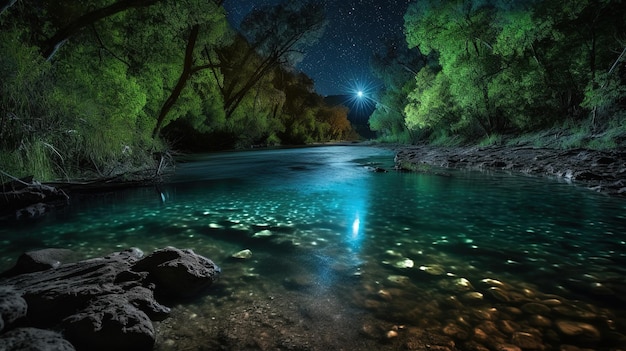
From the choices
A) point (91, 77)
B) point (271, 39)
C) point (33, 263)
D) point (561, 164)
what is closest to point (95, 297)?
point (33, 263)

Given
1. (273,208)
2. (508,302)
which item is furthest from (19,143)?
(508,302)

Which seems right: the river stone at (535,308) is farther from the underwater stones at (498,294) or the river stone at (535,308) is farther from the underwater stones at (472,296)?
the underwater stones at (472,296)

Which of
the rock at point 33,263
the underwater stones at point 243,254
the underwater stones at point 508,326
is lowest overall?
the underwater stones at point 243,254

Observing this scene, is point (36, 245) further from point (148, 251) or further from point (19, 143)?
point (19, 143)

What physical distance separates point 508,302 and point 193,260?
3.34 m

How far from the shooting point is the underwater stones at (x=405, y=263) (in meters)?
3.97

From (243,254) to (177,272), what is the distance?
117cm

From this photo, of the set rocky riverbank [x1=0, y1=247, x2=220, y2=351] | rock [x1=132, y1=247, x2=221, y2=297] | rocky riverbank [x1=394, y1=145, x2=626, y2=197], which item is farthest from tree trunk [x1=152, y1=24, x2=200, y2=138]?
rock [x1=132, y1=247, x2=221, y2=297]

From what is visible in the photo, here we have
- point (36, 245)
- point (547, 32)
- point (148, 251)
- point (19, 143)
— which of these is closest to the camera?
point (148, 251)

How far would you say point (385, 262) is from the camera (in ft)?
13.5

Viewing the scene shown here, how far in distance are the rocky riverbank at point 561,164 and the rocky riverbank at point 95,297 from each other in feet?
31.9

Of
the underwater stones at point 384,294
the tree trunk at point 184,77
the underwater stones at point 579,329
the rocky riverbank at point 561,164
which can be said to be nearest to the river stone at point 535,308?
the underwater stones at point 579,329

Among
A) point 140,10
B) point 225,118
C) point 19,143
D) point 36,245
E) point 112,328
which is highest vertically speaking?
point 140,10

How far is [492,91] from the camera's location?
60.6 feet
